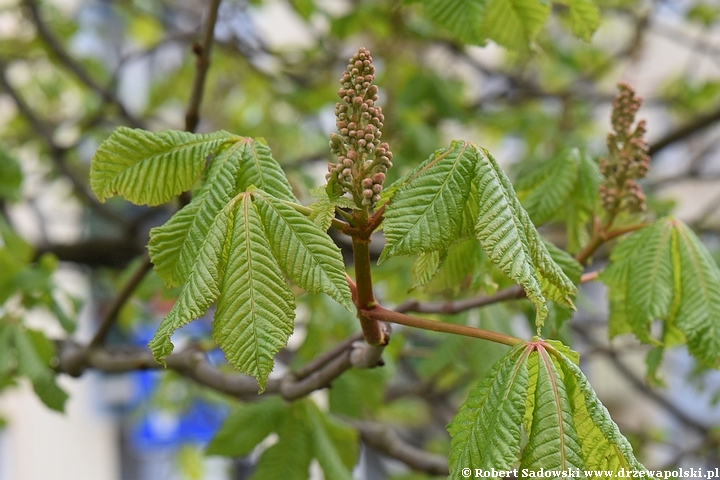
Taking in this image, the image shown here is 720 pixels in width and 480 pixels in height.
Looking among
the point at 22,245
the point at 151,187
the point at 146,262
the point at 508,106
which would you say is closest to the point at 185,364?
the point at 146,262

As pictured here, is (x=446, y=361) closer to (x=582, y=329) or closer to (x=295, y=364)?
(x=295, y=364)

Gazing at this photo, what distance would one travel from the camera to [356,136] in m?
0.86

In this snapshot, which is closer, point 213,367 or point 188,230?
point 188,230

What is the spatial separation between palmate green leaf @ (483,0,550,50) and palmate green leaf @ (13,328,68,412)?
1265mm

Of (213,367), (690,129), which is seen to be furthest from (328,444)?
(690,129)

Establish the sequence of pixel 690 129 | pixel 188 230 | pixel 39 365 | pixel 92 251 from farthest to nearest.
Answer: pixel 92 251, pixel 690 129, pixel 39 365, pixel 188 230

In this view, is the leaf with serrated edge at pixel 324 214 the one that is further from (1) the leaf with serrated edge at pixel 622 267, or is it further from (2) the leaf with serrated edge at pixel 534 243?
(1) the leaf with serrated edge at pixel 622 267

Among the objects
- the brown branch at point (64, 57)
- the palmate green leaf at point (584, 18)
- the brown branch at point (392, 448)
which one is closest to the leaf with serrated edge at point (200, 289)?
the palmate green leaf at point (584, 18)

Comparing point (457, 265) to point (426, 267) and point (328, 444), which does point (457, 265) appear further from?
point (328, 444)

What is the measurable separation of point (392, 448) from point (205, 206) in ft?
3.62

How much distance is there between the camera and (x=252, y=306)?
84 cm

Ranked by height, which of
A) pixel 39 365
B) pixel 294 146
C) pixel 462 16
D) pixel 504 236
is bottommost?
pixel 39 365

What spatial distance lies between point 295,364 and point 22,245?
99cm

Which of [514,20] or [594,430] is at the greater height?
[514,20]
